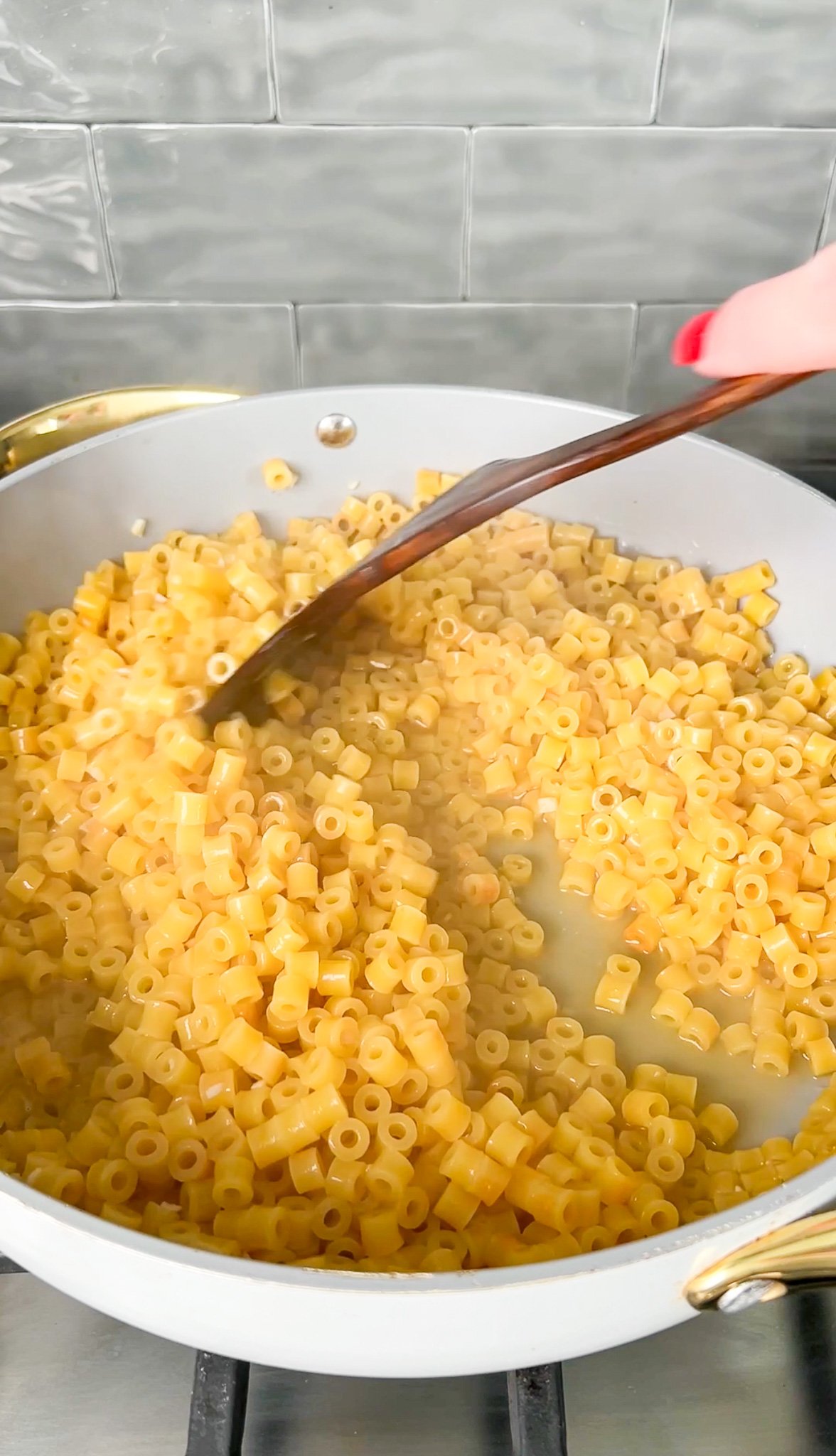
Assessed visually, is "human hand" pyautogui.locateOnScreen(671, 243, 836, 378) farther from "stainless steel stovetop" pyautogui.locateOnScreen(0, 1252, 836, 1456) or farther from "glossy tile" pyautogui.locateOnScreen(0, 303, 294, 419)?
"stainless steel stovetop" pyautogui.locateOnScreen(0, 1252, 836, 1456)

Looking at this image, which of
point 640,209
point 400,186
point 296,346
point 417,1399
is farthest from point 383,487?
point 417,1399

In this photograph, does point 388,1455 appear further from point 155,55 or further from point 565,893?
point 155,55

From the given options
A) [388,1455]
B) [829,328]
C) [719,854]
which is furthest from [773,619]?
[388,1455]

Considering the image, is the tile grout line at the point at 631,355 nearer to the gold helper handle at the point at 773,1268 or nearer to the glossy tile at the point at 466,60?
the glossy tile at the point at 466,60

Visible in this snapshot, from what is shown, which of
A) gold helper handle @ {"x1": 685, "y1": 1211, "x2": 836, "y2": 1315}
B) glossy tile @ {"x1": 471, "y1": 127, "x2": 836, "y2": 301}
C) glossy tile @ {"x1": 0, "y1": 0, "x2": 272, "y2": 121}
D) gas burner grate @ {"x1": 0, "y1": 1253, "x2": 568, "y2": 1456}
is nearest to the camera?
gold helper handle @ {"x1": 685, "y1": 1211, "x2": 836, "y2": 1315}

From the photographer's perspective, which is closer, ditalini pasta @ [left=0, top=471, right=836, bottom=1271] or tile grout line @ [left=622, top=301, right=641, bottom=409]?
ditalini pasta @ [left=0, top=471, right=836, bottom=1271]

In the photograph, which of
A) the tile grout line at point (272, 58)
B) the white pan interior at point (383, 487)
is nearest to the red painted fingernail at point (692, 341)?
the white pan interior at point (383, 487)

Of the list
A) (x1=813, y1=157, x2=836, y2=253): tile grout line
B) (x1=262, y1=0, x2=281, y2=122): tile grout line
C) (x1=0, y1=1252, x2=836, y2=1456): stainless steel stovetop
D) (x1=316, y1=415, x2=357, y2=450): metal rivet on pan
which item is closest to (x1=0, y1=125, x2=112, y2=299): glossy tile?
(x1=262, y1=0, x2=281, y2=122): tile grout line

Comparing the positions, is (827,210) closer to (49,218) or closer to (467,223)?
(467,223)
